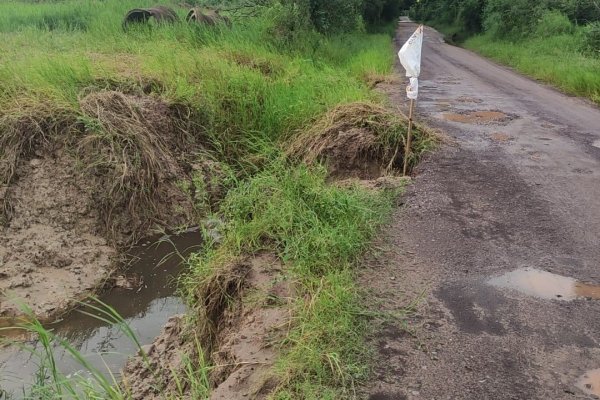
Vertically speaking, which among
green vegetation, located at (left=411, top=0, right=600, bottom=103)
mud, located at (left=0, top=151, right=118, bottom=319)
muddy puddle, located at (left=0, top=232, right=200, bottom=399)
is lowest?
muddy puddle, located at (left=0, top=232, right=200, bottom=399)

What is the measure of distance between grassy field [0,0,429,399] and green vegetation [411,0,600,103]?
181 inches

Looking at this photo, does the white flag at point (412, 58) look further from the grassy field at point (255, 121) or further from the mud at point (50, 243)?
the mud at point (50, 243)

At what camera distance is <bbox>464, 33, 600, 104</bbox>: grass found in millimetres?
12047

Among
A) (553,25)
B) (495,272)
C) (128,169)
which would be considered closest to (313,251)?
(495,272)

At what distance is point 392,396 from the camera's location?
294cm

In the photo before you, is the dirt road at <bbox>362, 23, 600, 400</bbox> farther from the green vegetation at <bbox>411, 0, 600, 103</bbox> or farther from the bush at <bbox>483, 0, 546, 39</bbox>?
the bush at <bbox>483, 0, 546, 39</bbox>

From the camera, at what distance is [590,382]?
302 centimetres

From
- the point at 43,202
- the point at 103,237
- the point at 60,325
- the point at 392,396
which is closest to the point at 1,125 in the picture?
the point at 43,202

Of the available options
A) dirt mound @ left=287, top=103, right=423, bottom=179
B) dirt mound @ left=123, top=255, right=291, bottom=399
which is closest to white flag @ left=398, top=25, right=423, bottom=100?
dirt mound @ left=287, top=103, right=423, bottom=179

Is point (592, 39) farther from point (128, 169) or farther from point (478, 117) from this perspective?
point (128, 169)

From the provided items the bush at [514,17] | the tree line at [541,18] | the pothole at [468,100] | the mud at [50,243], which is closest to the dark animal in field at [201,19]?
the pothole at [468,100]

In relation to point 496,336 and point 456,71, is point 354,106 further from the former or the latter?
point 456,71

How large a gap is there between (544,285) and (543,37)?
1891cm

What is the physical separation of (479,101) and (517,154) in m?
3.82
